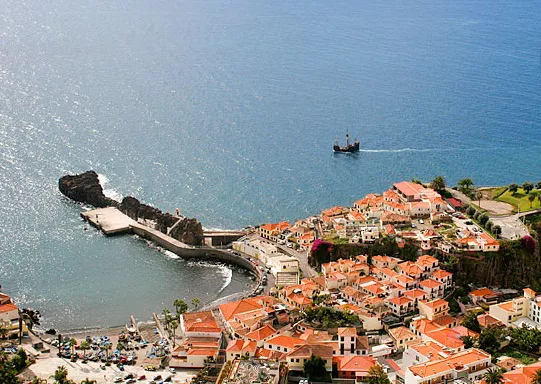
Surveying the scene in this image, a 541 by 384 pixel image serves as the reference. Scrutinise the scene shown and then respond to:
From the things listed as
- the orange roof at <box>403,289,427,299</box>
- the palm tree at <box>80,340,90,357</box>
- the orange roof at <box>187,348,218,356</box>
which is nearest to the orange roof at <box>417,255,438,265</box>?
the orange roof at <box>403,289,427,299</box>

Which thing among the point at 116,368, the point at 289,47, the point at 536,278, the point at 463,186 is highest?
the point at 289,47

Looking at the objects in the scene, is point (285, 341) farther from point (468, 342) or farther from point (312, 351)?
point (468, 342)

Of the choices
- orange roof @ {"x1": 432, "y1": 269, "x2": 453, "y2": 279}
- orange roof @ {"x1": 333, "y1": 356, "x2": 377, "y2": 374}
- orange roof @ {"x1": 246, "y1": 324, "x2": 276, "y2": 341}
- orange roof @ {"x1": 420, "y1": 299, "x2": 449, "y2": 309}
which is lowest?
orange roof @ {"x1": 333, "y1": 356, "x2": 377, "y2": 374}

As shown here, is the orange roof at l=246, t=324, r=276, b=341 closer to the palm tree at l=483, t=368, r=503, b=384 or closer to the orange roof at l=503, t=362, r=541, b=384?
the palm tree at l=483, t=368, r=503, b=384

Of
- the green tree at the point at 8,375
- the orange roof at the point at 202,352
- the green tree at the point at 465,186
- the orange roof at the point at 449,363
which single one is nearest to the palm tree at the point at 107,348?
the orange roof at the point at 202,352

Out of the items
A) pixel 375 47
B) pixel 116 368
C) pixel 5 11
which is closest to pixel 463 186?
pixel 116 368

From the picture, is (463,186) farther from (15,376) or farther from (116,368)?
(15,376)
